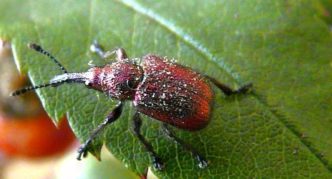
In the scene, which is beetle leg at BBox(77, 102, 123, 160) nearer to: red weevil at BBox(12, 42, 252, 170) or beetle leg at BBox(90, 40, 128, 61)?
red weevil at BBox(12, 42, 252, 170)

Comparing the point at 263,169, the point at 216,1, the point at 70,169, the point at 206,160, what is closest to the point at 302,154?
the point at 263,169

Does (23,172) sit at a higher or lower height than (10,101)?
lower

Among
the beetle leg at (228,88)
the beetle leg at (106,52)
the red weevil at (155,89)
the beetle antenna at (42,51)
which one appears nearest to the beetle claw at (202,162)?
the red weevil at (155,89)

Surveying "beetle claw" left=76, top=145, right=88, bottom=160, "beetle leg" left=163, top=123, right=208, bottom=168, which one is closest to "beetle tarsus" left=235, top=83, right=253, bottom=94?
"beetle leg" left=163, top=123, right=208, bottom=168

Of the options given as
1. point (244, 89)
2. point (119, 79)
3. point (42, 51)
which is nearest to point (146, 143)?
point (119, 79)

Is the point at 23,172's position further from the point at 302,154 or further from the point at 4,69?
the point at 302,154

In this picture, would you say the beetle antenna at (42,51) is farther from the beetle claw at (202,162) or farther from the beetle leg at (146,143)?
the beetle claw at (202,162)
